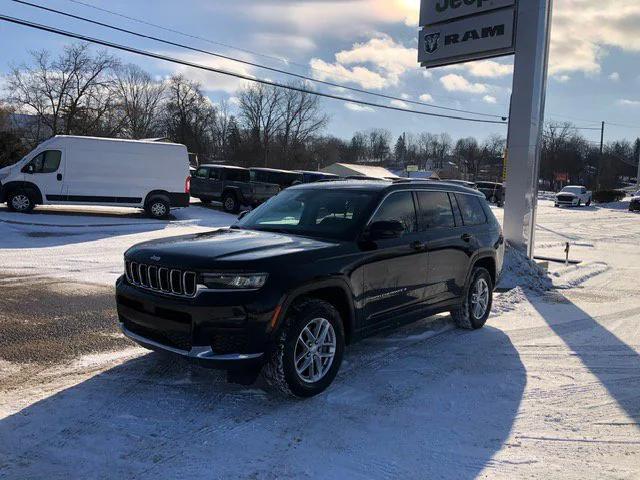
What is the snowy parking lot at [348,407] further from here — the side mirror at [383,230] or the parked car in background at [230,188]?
the parked car in background at [230,188]

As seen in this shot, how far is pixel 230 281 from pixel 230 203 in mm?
19547

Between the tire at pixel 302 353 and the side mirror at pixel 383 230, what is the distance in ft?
2.65

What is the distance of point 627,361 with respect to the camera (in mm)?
5605

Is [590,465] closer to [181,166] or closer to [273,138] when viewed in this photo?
[181,166]

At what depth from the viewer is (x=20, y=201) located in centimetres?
1683

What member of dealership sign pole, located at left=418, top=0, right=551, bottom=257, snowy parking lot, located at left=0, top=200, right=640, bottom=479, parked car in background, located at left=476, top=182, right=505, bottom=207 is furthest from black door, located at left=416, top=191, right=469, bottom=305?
parked car in background, located at left=476, top=182, right=505, bottom=207

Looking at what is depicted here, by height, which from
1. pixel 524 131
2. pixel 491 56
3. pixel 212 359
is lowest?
pixel 212 359

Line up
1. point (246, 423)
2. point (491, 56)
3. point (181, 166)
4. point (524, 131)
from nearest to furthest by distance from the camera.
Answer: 1. point (246, 423)
2. point (524, 131)
3. point (491, 56)
4. point (181, 166)

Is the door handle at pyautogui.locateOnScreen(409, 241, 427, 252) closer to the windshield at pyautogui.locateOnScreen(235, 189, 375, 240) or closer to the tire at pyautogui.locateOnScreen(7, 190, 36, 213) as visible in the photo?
the windshield at pyautogui.locateOnScreen(235, 189, 375, 240)

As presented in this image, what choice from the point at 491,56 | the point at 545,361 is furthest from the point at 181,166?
the point at 545,361

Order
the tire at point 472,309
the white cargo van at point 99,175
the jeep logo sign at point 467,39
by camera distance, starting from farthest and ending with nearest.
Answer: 1. the white cargo van at point 99,175
2. the jeep logo sign at point 467,39
3. the tire at point 472,309

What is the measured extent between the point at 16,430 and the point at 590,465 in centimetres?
384

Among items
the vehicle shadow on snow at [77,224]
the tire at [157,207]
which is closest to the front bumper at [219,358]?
the vehicle shadow on snow at [77,224]

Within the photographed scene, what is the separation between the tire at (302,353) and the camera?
157 inches
